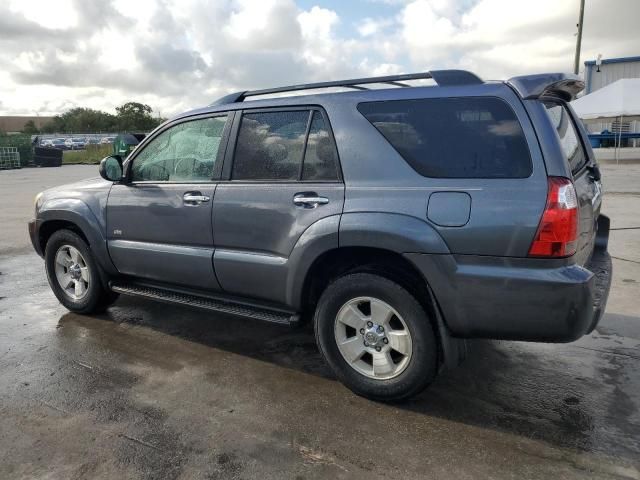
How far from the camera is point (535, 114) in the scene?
2.82 metres

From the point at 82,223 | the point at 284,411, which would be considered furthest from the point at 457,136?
the point at 82,223

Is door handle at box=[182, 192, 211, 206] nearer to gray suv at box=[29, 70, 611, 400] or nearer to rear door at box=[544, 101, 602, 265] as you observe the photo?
gray suv at box=[29, 70, 611, 400]

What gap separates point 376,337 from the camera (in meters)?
3.23

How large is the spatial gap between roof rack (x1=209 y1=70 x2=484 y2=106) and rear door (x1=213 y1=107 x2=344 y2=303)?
22cm

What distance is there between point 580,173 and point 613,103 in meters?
24.0

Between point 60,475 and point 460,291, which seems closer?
point 60,475

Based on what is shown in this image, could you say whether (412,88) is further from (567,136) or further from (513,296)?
(513,296)

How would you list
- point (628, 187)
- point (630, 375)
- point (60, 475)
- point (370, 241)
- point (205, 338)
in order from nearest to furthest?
point (60, 475) → point (370, 241) → point (630, 375) → point (205, 338) → point (628, 187)

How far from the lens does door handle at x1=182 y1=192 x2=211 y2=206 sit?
3.87 m

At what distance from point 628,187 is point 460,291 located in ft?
46.2

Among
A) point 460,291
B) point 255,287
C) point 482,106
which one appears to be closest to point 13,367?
point 255,287

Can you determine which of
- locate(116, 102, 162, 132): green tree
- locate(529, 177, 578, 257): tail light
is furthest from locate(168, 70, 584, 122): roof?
locate(116, 102, 162, 132): green tree

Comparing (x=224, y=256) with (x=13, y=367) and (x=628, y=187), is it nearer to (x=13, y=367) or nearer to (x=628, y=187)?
(x=13, y=367)

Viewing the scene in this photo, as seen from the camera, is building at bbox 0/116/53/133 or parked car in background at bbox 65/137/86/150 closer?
parked car in background at bbox 65/137/86/150
